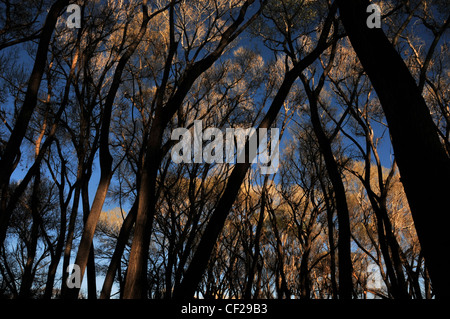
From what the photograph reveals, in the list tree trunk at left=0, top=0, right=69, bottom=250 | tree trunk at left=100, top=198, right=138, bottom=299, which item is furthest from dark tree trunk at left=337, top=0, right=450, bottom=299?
tree trunk at left=100, top=198, right=138, bottom=299

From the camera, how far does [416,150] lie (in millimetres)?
1591

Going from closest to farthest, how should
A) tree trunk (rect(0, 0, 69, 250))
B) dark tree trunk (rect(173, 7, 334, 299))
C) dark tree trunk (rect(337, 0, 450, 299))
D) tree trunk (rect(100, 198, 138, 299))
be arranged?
dark tree trunk (rect(337, 0, 450, 299)), dark tree trunk (rect(173, 7, 334, 299)), tree trunk (rect(0, 0, 69, 250)), tree trunk (rect(100, 198, 138, 299))

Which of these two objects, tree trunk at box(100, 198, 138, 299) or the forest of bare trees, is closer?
the forest of bare trees

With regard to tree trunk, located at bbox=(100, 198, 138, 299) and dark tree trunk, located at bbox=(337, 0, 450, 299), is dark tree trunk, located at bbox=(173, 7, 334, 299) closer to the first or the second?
dark tree trunk, located at bbox=(337, 0, 450, 299)

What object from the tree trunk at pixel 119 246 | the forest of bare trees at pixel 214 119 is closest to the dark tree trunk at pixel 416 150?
the forest of bare trees at pixel 214 119

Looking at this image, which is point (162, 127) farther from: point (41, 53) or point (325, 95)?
point (325, 95)

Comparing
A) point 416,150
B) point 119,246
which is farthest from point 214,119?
point 416,150

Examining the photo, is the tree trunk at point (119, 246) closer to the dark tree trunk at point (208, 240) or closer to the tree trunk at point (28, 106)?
the tree trunk at point (28, 106)

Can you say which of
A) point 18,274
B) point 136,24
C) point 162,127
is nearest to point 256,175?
point 136,24

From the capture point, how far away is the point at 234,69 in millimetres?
8875

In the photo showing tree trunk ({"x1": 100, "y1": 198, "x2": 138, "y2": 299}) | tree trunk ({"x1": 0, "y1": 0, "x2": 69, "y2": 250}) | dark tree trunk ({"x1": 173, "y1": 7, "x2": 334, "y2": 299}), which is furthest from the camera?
tree trunk ({"x1": 100, "y1": 198, "x2": 138, "y2": 299})

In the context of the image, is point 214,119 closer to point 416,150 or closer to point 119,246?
point 119,246

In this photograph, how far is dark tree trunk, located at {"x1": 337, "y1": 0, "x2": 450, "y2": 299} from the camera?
57.7 inches
